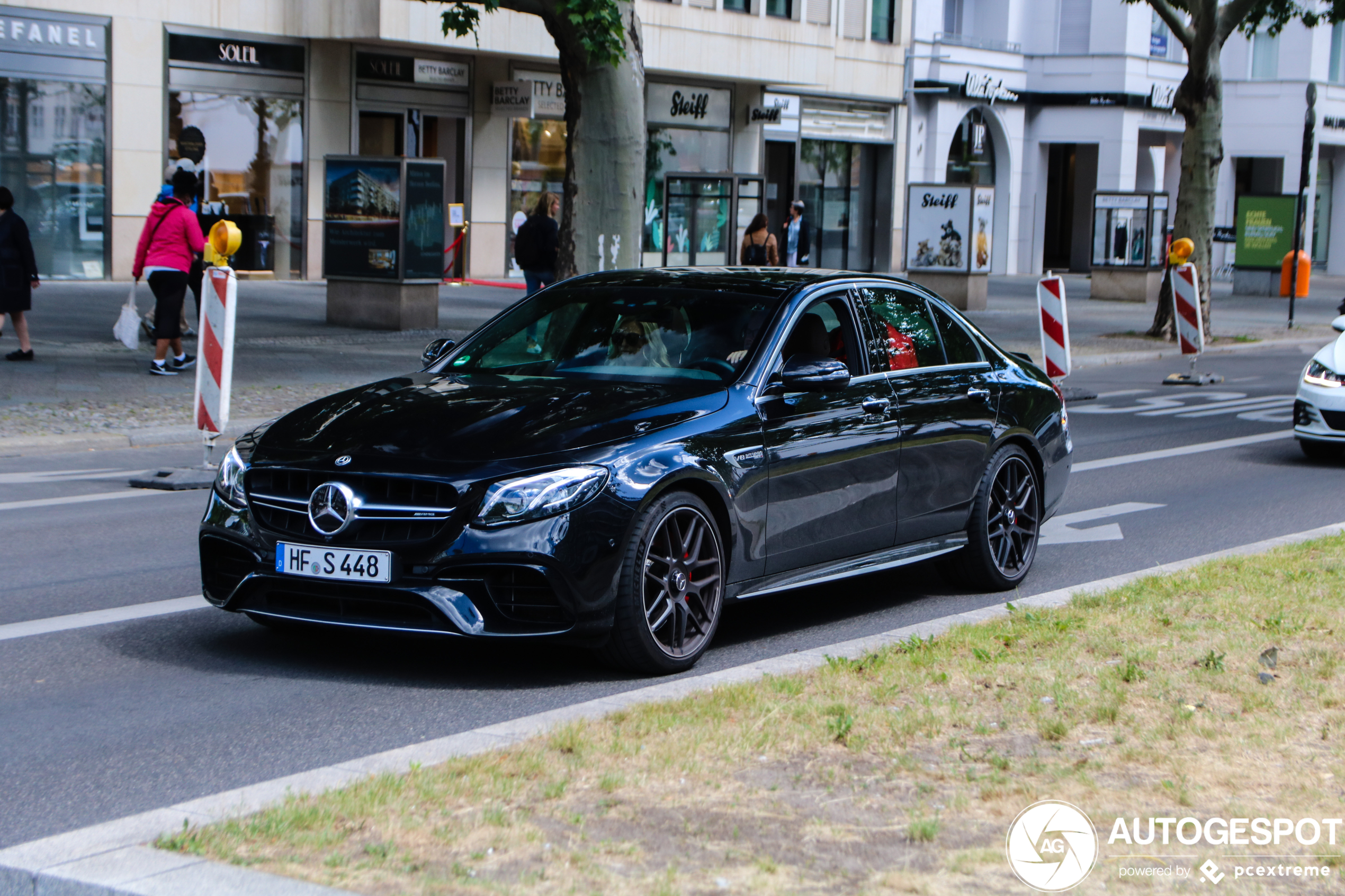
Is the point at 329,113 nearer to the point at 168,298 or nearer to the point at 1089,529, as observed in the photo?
the point at 168,298

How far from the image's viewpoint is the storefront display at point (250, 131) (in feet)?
90.6

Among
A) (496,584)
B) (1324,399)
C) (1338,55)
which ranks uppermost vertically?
(1338,55)

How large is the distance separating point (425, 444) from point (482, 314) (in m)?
18.7

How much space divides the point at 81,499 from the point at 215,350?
1374 millimetres

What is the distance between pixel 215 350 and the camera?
1124cm

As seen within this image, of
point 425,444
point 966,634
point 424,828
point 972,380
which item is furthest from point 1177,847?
point 972,380

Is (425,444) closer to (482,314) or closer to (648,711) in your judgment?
(648,711)

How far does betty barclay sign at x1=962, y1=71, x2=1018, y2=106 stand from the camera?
44.8 metres

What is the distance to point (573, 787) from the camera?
4.53 meters

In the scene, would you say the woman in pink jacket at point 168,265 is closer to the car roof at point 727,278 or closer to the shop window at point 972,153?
the car roof at point 727,278

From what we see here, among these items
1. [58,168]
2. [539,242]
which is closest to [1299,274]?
[539,242]

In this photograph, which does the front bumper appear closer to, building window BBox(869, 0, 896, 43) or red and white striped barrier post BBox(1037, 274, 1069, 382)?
red and white striped barrier post BBox(1037, 274, 1069, 382)

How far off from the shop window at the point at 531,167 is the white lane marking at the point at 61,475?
21.5m

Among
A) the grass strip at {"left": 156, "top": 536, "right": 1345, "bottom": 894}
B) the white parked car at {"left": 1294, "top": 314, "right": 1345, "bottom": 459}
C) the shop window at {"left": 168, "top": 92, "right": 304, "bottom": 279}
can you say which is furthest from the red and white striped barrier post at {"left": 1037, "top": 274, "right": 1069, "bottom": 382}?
the shop window at {"left": 168, "top": 92, "right": 304, "bottom": 279}
